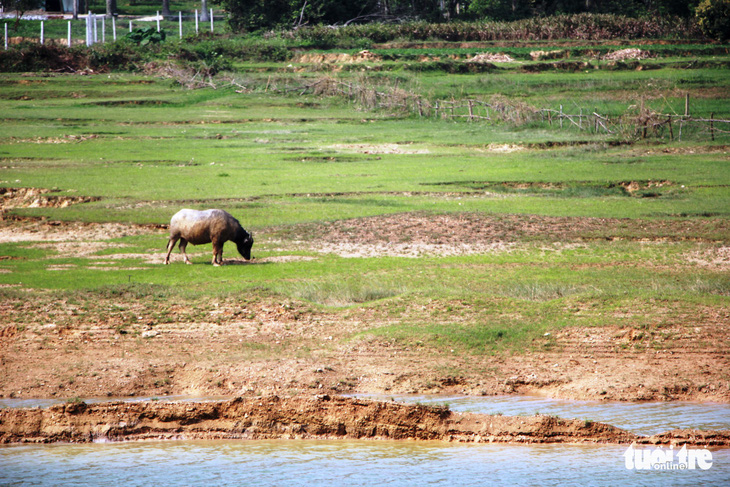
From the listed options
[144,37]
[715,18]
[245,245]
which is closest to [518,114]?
[245,245]

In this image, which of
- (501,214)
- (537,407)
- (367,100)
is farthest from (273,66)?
(537,407)

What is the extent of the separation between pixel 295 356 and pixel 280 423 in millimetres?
2661

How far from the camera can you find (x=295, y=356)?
13258 millimetres

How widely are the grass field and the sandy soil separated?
0.16 meters

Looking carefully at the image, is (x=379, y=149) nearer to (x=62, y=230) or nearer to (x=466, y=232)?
(x=466, y=232)

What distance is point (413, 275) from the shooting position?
58.7ft

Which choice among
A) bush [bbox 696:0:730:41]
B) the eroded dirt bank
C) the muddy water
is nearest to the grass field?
the eroded dirt bank

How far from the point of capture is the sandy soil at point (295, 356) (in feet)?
40.5

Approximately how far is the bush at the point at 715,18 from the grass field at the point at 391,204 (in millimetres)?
11697

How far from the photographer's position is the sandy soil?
12.3 metres

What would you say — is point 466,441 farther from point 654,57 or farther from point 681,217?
point 654,57

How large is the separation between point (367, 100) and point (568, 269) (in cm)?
3199

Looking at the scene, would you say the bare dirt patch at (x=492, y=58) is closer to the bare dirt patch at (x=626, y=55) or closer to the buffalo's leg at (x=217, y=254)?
the bare dirt patch at (x=626, y=55)

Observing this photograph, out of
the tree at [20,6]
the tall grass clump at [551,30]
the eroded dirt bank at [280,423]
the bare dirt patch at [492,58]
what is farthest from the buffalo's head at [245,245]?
the tree at [20,6]
